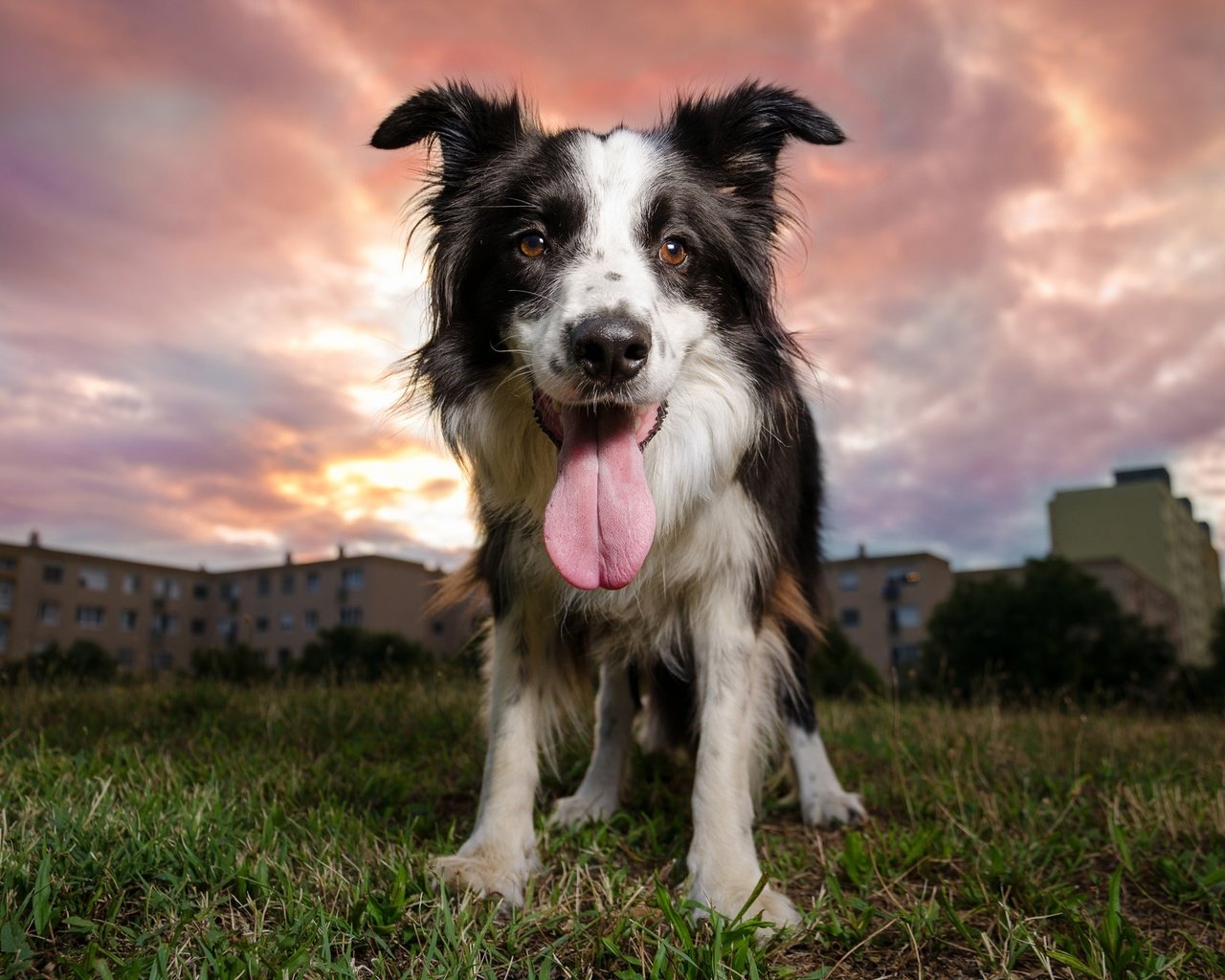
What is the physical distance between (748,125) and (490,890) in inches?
109

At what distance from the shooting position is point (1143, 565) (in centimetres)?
6700

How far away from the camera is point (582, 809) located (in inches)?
150

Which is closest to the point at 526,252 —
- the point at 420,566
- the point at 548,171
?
the point at 548,171

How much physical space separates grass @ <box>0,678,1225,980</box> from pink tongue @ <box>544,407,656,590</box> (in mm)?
956

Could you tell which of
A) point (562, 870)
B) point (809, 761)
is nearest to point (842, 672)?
point (809, 761)

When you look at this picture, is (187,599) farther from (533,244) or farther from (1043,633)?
(533,244)

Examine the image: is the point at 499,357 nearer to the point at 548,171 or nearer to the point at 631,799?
the point at 548,171

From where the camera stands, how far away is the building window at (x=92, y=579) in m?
60.0

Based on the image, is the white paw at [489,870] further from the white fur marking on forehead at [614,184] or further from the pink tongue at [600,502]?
the white fur marking on forehead at [614,184]

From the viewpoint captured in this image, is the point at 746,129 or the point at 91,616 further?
the point at 91,616

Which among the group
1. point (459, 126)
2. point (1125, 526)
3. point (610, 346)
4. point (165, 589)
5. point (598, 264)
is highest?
point (1125, 526)

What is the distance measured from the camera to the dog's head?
2807mm

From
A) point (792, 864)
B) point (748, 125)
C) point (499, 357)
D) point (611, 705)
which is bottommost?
point (792, 864)

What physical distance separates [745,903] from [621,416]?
146cm
